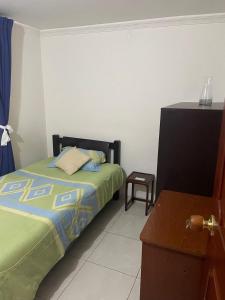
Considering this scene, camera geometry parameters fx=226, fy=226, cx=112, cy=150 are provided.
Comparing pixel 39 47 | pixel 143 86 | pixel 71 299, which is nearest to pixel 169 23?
pixel 143 86

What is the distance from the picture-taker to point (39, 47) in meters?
3.19

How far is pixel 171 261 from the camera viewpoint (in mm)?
1292

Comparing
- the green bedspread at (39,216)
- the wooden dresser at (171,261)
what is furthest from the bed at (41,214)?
the wooden dresser at (171,261)

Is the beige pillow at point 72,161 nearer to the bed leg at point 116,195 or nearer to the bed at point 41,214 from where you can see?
the bed at point 41,214

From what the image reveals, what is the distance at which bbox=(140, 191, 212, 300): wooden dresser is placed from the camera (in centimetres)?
125

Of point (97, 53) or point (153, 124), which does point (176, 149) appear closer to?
point (153, 124)

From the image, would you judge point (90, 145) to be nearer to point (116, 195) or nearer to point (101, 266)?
point (116, 195)

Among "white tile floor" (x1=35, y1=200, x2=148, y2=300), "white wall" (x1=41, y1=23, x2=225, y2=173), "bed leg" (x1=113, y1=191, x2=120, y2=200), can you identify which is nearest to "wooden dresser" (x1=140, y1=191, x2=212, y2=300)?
"white tile floor" (x1=35, y1=200, x2=148, y2=300)

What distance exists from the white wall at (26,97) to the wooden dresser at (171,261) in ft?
7.36

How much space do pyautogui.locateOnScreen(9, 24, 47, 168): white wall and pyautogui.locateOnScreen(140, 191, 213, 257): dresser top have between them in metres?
2.11

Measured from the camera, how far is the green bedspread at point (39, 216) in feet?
4.74

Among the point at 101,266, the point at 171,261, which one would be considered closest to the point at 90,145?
the point at 101,266

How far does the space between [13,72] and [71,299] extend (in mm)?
2550

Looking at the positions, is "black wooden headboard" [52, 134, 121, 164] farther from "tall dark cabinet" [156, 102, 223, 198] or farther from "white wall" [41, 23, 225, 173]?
"tall dark cabinet" [156, 102, 223, 198]
